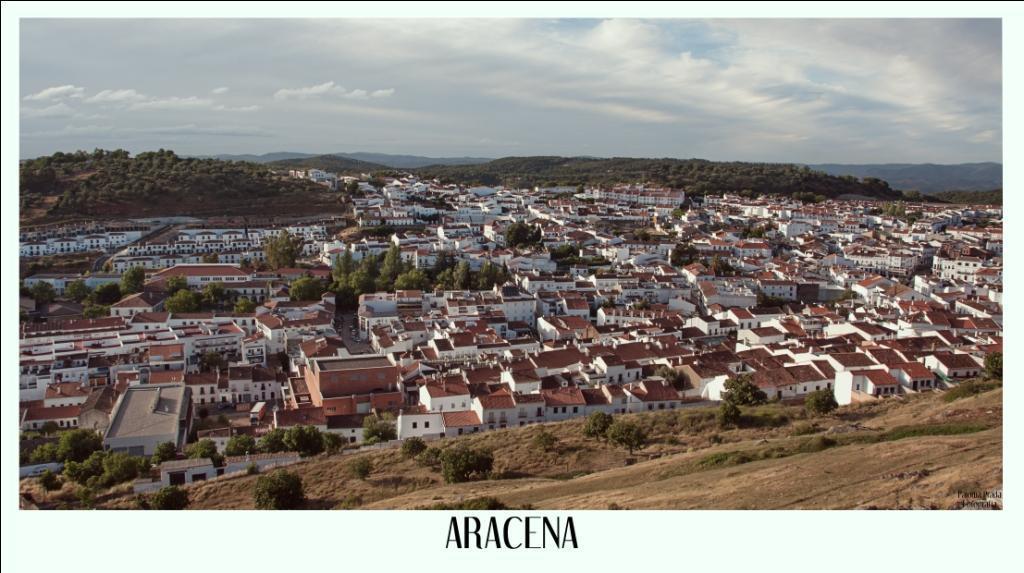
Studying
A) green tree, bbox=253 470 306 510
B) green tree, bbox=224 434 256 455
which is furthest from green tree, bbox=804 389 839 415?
green tree, bbox=224 434 256 455

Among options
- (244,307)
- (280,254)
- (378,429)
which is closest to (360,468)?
(378,429)

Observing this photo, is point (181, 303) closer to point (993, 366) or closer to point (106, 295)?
point (106, 295)

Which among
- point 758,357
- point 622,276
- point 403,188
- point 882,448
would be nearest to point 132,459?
point 882,448

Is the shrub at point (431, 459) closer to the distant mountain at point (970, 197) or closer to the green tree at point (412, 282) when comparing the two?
the green tree at point (412, 282)

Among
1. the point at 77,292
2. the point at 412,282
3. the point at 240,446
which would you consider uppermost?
the point at 412,282

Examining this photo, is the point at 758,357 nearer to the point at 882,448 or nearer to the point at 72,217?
the point at 882,448

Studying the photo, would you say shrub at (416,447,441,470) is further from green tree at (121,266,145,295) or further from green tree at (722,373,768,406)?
green tree at (121,266,145,295)

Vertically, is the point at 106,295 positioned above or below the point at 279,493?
above

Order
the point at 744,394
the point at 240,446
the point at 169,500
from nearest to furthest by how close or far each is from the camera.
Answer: the point at 169,500, the point at 240,446, the point at 744,394
